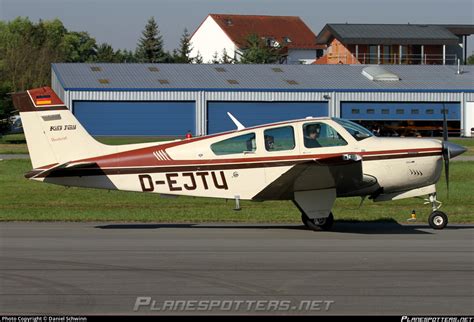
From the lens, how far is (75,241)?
14039mm

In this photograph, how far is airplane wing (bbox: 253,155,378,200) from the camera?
14539 millimetres

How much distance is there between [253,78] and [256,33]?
3825 centimetres

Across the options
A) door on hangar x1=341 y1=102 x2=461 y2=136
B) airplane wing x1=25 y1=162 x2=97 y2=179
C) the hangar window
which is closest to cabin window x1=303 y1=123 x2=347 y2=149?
the hangar window

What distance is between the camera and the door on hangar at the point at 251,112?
185 feet

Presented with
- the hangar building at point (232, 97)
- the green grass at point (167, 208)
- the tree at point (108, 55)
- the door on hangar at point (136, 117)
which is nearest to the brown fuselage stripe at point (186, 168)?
the green grass at point (167, 208)

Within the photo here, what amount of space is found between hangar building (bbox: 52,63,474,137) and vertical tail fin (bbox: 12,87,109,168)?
39.2 meters

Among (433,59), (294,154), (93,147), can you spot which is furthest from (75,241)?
(433,59)

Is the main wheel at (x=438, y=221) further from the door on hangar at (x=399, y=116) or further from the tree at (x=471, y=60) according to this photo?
the tree at (x=471, y=60)

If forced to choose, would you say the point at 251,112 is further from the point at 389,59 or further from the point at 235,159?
the point at 235,159

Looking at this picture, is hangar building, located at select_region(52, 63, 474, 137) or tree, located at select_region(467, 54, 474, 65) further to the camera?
tree, located at select_region(467, 54, 474, 65)

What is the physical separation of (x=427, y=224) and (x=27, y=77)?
69.2 metres

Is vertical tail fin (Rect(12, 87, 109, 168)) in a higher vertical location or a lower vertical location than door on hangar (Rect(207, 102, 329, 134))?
higher

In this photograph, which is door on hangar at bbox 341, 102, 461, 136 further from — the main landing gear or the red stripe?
the red stripe

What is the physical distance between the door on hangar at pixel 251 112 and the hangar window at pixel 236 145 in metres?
40.8
